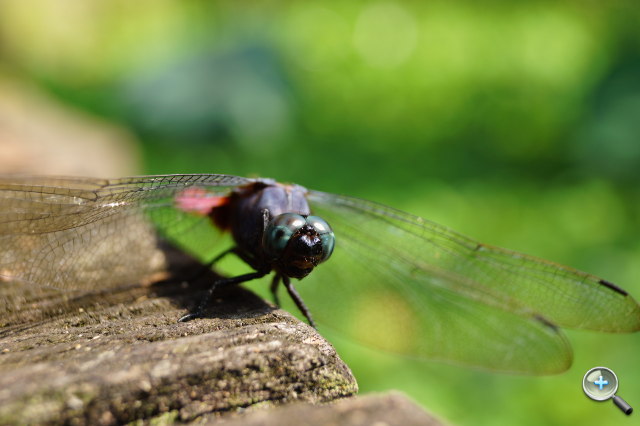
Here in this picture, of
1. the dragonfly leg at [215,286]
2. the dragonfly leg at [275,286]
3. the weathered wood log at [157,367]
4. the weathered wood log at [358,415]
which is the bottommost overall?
the dragonfly leg at [275,286]

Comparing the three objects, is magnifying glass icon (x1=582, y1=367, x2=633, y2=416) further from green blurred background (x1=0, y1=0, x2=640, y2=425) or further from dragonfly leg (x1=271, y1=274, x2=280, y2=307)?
green blurred background (x1=0, y1=0, x2=640, y2=425)

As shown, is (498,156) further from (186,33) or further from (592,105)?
(186,33)

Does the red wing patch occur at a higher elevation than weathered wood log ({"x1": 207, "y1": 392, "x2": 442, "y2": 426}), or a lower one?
lower

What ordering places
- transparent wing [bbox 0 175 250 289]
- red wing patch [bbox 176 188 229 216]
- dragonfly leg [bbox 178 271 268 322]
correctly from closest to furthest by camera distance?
dragonfly leg [bbox 178 271 268 322] < transparent wing [bbox 0 175 250 289] < red wing patch [bbox 176 188 229 216]

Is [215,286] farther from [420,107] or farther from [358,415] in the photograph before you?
[420,107]

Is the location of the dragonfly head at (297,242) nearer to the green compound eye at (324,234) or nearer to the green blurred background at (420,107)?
the green compound eye at (324,234)

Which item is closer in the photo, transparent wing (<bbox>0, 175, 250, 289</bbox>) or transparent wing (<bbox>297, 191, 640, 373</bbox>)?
transparent wing (<bbox>0, 175, 250, 289</bbox>)

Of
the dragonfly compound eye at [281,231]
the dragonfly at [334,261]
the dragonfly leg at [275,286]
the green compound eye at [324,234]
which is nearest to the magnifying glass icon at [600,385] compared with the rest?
the dragonfly at [334,261]

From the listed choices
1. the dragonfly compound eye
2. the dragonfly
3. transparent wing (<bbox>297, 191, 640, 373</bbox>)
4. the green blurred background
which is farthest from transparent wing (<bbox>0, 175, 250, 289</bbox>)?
the green blurred background

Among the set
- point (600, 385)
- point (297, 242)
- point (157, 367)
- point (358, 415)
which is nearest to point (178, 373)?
point (157, 367)
